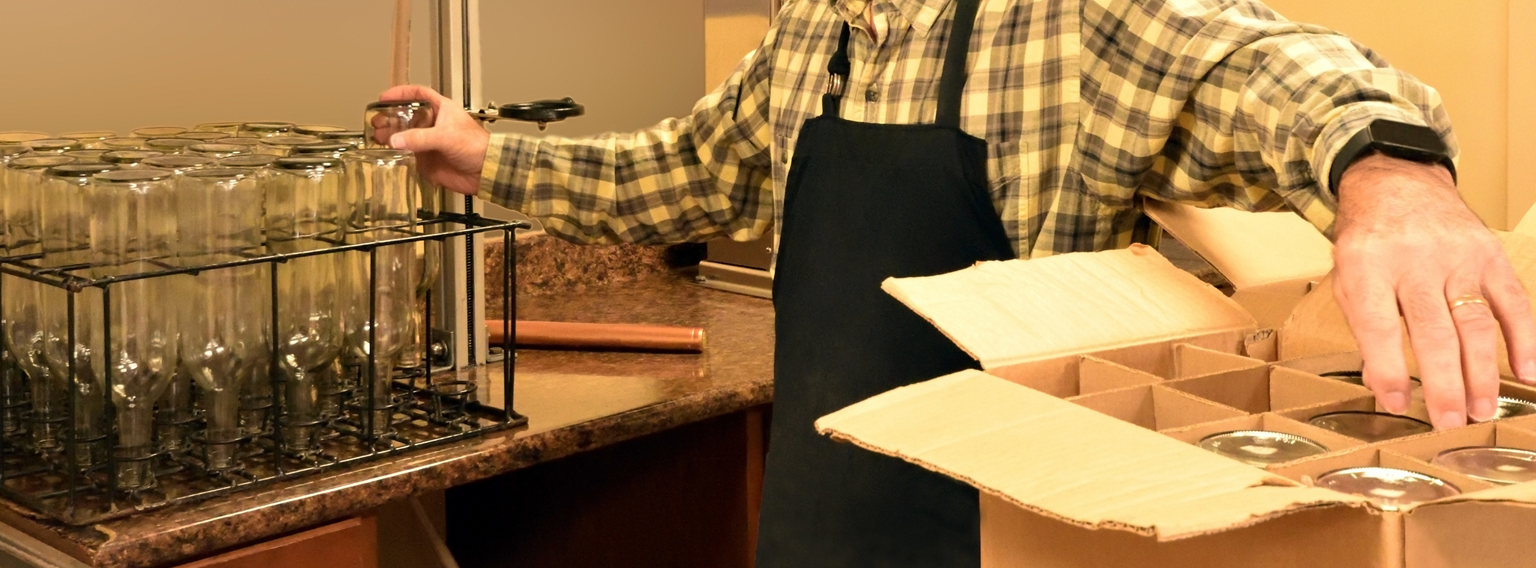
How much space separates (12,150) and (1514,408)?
1209mm

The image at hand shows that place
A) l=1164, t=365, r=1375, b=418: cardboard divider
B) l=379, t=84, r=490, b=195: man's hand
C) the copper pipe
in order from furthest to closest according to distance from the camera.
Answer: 1. the copper pipe
2. l=379, t=84, r=490, b=195: man's hand
3. l=1164, t=365, r=1375, b=418: cardboard divider

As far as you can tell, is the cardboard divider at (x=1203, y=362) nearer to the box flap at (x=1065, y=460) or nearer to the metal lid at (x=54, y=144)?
the box flap at (x=1065, y=460)

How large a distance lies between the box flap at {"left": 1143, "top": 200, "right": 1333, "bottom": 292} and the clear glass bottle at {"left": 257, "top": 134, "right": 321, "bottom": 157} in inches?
31.2

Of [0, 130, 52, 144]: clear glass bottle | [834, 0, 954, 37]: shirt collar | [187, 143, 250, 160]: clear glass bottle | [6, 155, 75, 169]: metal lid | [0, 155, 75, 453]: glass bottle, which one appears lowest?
[0, 155, 75, 453]: glass bottle

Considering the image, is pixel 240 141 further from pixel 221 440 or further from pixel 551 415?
pixel 551 415

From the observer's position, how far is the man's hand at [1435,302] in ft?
2.13

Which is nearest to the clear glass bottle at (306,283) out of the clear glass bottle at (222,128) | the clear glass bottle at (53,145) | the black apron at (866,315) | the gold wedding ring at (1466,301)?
the clear glass bottle at (53,145)

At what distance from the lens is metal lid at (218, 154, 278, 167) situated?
119 centimetres

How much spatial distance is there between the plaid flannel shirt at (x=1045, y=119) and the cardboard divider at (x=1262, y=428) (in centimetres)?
24

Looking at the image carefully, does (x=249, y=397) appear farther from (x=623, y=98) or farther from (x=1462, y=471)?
(x=623, y=98)

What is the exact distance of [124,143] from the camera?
136 cm

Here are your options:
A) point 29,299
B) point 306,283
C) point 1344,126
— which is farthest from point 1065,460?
point 29,299

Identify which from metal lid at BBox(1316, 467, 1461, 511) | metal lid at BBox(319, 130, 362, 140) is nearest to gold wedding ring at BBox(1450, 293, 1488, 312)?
metal lid at BBox(1316, 467, 1461, 511)

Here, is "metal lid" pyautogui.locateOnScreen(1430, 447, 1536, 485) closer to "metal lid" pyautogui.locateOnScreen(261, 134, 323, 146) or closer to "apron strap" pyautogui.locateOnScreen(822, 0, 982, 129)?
"apron strap" pyautogui.locateOnScreen(822, 0, 982, 129)
